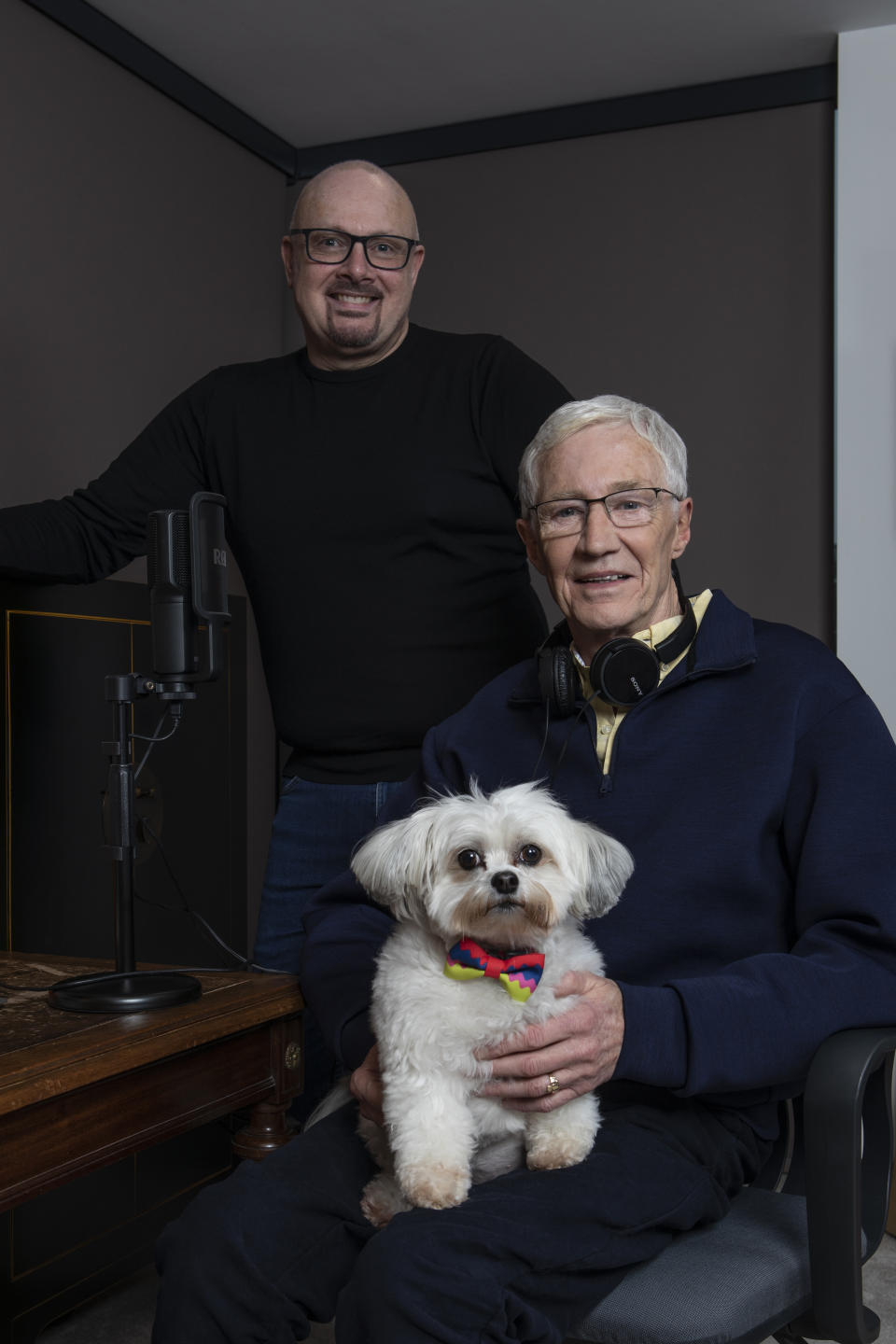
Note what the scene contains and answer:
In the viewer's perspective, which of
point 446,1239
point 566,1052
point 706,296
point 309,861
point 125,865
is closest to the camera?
point 446,1239

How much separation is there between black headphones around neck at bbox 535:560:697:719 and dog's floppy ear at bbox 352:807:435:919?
0.29 meters

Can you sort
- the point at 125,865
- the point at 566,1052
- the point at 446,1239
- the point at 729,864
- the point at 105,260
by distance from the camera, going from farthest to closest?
the point at 105,260 → the point at 125,865 → the point at 729,864 → the point at 566,1052 → the point at 446,1239

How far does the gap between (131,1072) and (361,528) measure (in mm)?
1061

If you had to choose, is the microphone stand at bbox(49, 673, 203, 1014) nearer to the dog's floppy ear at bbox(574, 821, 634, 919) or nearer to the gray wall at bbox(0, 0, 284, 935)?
the dog's floppy ear at bbox(574, 821, 634, 919)

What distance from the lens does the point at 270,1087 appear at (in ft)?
5.74

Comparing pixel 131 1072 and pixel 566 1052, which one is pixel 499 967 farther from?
pixel 131 1072

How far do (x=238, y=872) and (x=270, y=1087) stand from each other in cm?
140

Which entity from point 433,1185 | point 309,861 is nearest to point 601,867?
point 433,1185

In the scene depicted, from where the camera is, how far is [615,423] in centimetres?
176

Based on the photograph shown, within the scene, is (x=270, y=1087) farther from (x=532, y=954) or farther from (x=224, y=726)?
(x=224, y=726)

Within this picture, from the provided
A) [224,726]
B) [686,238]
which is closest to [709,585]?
[686,238]

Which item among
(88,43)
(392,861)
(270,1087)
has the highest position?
(88,43)

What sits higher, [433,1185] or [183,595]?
[183,595]

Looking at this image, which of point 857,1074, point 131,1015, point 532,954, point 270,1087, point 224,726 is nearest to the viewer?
point 857,1074
